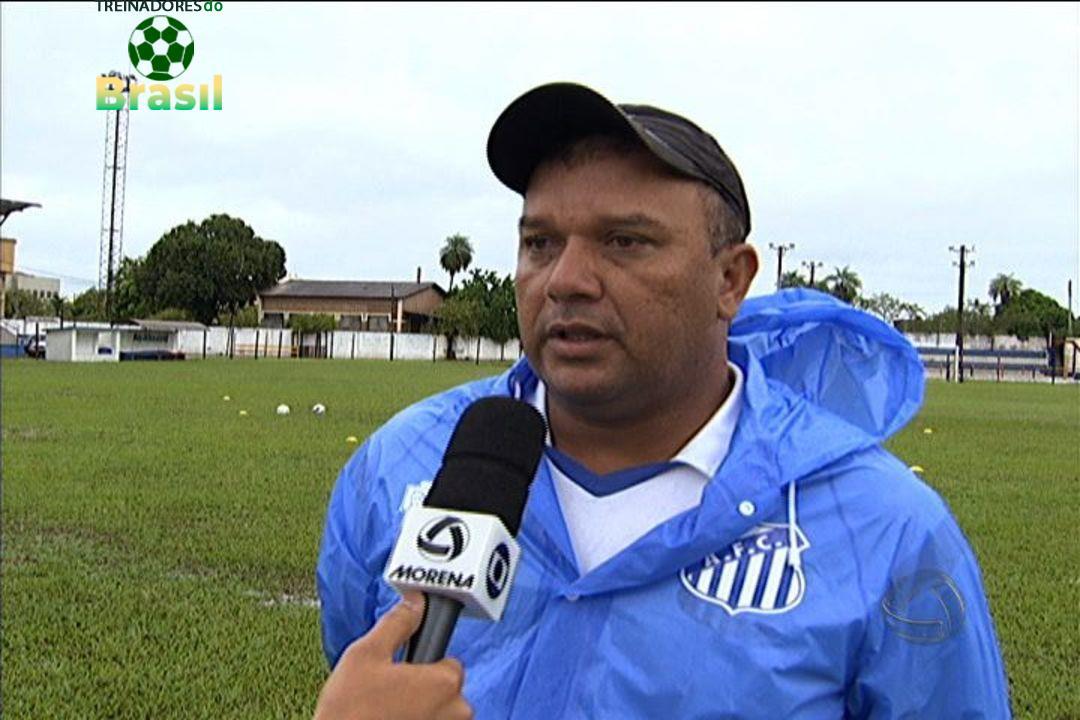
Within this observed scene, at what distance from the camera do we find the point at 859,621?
5.86 feet

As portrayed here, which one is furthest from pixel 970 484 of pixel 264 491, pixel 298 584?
pixel 298 584

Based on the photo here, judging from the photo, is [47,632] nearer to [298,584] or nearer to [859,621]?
[298,584]

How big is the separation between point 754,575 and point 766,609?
0.06m

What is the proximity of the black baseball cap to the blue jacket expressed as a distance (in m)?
0.42

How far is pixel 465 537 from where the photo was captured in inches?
55.7

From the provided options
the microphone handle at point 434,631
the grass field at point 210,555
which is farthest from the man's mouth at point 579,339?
the grass field at point 210,555

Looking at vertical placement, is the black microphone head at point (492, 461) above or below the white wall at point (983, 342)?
below

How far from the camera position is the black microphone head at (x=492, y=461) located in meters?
1.49

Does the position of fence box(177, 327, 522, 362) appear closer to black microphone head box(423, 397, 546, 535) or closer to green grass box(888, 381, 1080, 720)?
green grass box(888, 381, 1080, 720)

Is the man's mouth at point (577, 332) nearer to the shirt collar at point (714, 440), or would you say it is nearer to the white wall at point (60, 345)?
the shirt collar at point (714, 440)

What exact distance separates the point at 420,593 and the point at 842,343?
4.19ft

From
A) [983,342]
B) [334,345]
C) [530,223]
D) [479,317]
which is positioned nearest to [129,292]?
[334,345]

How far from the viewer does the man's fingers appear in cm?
128

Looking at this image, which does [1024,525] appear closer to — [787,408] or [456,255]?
[787,408]
